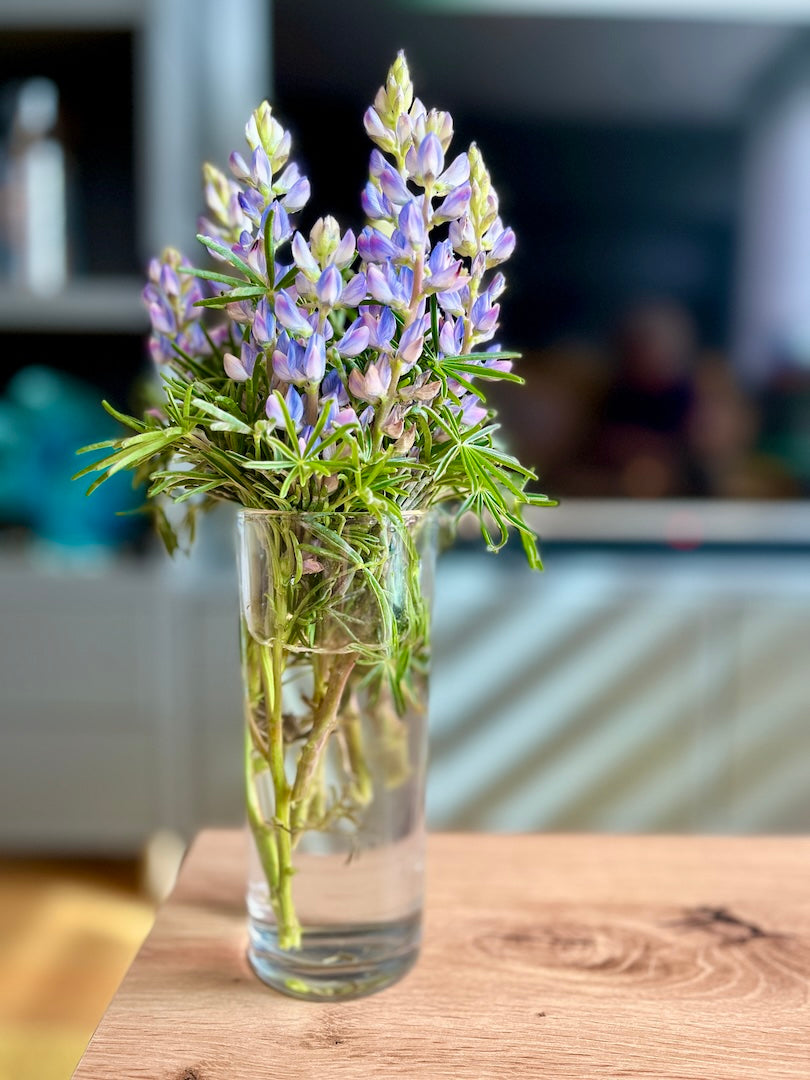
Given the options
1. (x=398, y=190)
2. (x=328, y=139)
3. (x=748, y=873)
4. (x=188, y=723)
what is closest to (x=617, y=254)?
(x=328, y=139)

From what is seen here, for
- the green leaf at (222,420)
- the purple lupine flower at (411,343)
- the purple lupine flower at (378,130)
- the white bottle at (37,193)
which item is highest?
the white bottle at (37,193)

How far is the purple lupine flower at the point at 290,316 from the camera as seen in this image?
43 centimetres

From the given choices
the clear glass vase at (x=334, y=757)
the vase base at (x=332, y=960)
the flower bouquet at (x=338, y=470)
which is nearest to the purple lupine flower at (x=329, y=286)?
the flower bouquet at (x=338, y=470)

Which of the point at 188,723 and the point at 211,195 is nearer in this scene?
the point at 211,195

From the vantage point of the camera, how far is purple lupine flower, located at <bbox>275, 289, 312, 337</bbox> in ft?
1.42

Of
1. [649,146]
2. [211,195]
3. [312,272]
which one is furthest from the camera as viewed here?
[649,146]

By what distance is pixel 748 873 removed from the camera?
70cm

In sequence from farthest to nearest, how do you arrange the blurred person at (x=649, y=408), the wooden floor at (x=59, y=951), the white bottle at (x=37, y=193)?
the blurred person at (x=649, y=408)
the white bottle at (x=37, y=193)
the wooden floor at (x=59, y=951)

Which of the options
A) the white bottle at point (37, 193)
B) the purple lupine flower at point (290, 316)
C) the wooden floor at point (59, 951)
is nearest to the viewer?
the purple lupine flower at point (290, 316)

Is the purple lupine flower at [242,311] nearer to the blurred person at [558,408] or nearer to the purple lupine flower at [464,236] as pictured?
the purple lupine flower at [464,236]

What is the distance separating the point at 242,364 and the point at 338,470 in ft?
0.24

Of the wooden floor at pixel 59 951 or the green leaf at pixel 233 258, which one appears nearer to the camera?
the green leaf at pixel 233 258

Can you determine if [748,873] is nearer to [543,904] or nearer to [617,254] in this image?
[543,904]

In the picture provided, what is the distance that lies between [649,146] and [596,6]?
26cm
